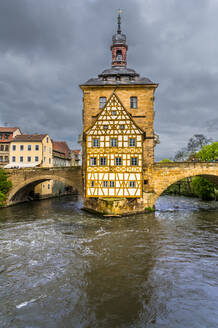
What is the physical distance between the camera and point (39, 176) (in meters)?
29.8

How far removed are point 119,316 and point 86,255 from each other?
5.45 meters

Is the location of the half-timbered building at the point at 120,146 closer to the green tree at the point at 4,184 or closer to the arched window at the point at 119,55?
the arched window at the point at 119,55

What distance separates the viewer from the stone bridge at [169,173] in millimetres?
24734

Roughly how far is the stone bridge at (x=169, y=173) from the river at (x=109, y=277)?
22.3 ft

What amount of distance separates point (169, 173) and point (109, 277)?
16.7m

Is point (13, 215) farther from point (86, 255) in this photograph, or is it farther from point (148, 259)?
point (148, 259)

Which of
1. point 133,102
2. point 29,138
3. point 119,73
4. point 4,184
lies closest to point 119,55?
point 119,73

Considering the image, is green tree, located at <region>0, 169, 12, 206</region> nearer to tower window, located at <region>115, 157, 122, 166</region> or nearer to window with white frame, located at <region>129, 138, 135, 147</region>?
tower window, located at <region>115, 157, 122, 166</region>

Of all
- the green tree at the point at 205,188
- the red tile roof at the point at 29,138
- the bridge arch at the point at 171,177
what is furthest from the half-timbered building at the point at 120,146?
the red tile roof at the point at 29,138

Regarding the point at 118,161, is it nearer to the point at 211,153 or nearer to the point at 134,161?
the point at 134,161

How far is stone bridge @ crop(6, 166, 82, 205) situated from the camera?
93.2 feet

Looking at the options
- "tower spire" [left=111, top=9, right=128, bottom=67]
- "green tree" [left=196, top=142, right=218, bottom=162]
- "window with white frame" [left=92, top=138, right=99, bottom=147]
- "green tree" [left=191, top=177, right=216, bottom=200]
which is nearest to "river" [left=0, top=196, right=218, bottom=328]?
"window with white frame" [left=92, top=138, right=99, bottom=147]

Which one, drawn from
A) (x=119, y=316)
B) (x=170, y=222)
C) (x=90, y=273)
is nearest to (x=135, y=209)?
(x=170, y=222)

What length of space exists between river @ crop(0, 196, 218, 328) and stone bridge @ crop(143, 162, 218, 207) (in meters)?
6.80
